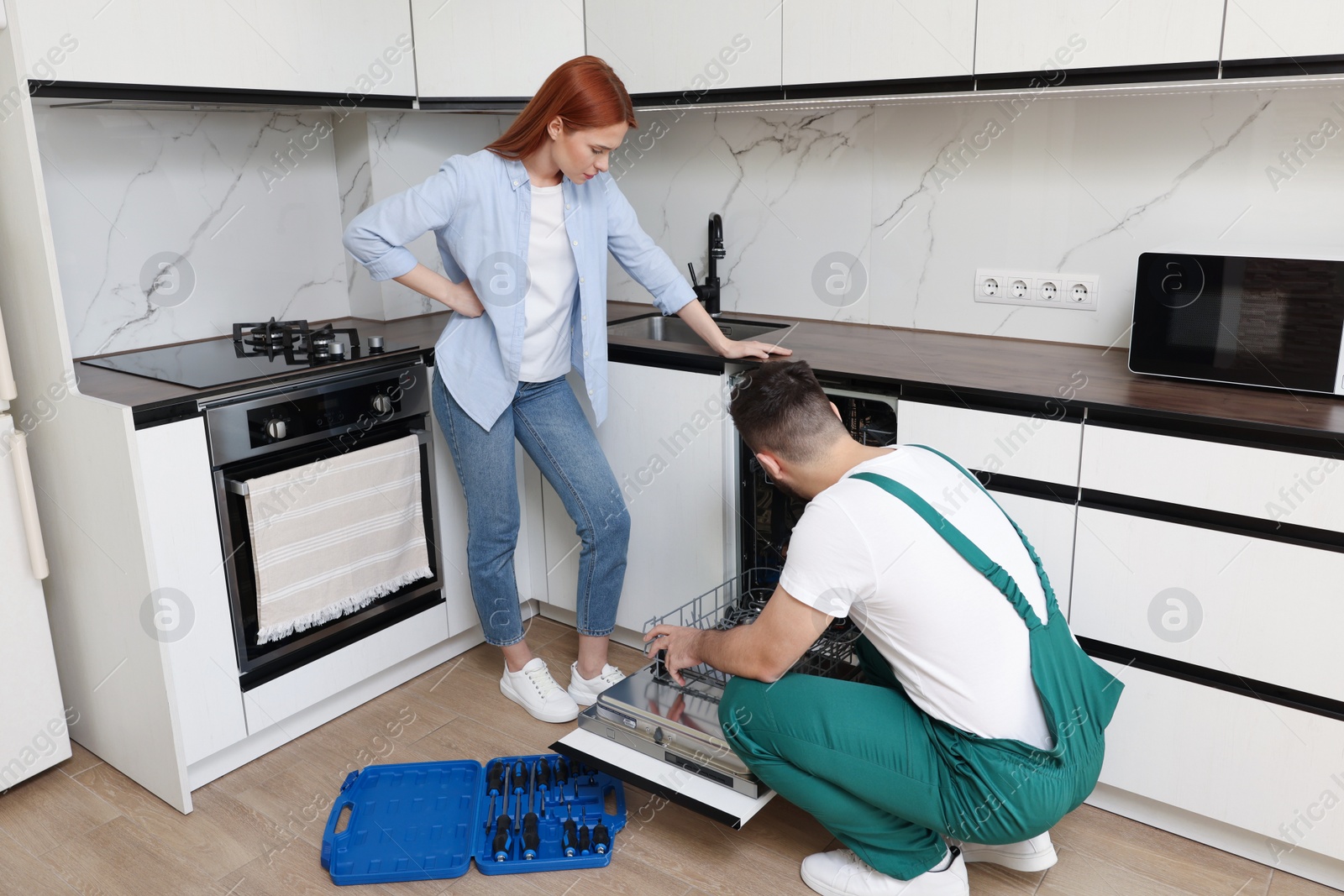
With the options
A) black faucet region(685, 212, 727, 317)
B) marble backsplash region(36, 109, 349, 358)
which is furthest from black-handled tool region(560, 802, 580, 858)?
marble backsplash region(36, 109, 349, 358)

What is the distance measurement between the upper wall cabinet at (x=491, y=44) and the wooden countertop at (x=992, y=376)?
68 cm

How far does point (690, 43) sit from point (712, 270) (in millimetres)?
669

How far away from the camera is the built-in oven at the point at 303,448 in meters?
2.08

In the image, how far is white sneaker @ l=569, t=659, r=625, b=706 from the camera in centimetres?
247

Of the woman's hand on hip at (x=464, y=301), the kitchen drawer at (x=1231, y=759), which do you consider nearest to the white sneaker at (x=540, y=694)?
the woman's hand on hip at (x=464, y=301)

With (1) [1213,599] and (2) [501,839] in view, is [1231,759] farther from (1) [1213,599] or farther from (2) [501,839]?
(2) [501,839]

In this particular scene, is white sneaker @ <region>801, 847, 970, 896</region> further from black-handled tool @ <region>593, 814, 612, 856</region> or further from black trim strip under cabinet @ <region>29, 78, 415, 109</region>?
black trim strip under cabinet @ <region>29, 78, 415, 109</region>

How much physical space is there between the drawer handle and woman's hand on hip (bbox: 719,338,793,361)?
4.77 ft

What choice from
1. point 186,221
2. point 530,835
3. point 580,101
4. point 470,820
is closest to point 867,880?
point 530,835

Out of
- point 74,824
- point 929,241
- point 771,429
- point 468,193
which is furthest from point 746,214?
point 74,824

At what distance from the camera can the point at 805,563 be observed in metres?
1.54

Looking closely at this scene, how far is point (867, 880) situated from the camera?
180 centimetres

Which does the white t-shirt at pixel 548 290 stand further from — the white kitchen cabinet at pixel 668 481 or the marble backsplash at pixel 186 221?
the marble backsplash at pixel 186 221

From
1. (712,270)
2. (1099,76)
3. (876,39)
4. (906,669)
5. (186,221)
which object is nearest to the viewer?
(906,669)
